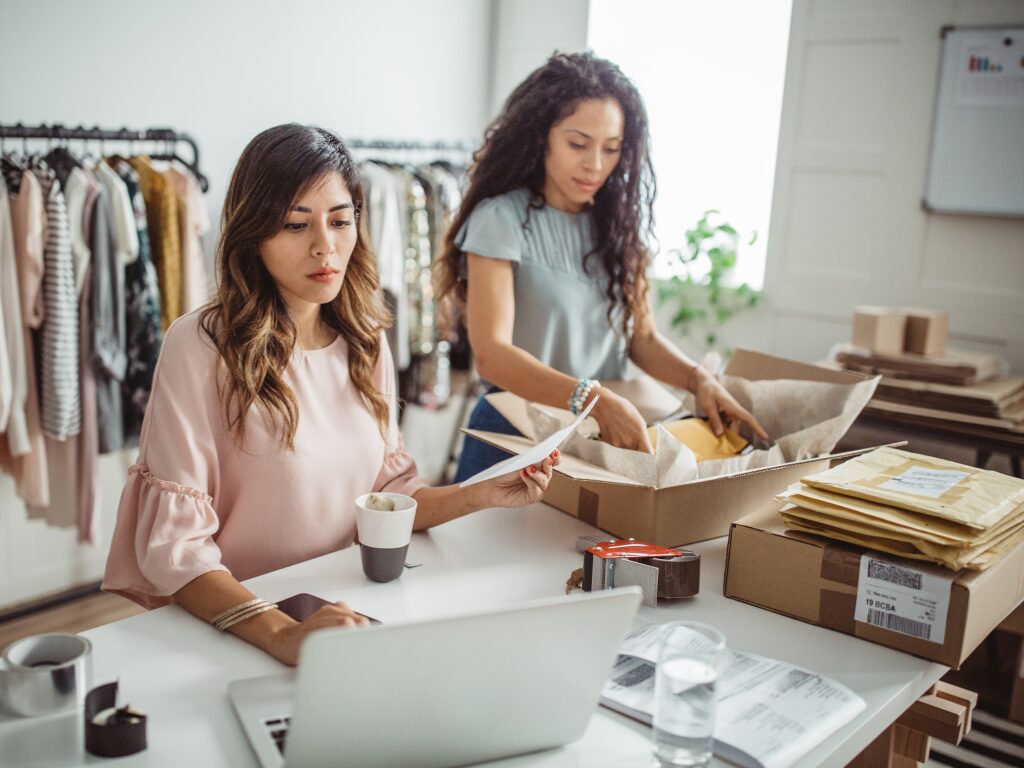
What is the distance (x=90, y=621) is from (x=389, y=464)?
173 cm

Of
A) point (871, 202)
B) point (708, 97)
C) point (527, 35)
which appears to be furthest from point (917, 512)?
point (527, 35)

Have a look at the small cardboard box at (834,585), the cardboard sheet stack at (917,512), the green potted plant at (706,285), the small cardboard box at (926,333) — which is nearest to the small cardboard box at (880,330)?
the small cardboard box at (926,333)

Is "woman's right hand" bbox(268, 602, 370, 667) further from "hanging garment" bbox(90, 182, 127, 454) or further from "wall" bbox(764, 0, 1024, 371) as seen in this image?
"wall" bbox(764, 0, 1024, 371)

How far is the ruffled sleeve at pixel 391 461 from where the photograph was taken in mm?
1550

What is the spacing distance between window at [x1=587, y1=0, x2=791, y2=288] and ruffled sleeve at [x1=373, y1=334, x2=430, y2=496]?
235cm

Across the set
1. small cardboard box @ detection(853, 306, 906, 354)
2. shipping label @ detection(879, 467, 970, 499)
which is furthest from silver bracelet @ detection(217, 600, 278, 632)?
small cardboard box @ detection(853, 306, 906, 354)

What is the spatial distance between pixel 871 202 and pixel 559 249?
1.75 metres

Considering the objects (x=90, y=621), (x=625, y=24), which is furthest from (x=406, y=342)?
(x=625, y=24)

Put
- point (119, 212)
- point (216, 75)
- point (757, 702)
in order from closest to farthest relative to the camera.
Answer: point (757, 702) < point (119, 212) < point (216, 75)

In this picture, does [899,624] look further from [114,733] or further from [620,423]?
[114,733]

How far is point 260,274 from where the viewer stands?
141 cm

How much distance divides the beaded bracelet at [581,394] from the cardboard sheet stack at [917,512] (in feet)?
1.45

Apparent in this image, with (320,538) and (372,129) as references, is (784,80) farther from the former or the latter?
(320,538)

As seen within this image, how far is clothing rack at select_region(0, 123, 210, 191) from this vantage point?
2.52 meters
